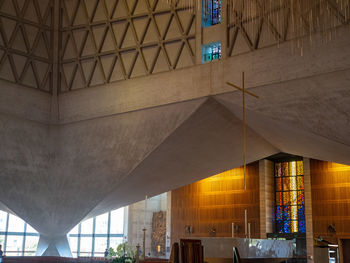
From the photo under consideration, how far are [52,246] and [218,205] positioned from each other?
24.9ft

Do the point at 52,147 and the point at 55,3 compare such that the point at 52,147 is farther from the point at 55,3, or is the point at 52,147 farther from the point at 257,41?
the point at 257,41

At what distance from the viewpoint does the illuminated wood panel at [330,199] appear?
18.6m

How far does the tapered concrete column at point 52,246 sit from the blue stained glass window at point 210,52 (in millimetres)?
9979

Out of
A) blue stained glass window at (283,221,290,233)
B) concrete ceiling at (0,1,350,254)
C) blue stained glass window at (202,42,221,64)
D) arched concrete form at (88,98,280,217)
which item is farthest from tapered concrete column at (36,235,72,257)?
blue stained glass window at (202,42,221,64)

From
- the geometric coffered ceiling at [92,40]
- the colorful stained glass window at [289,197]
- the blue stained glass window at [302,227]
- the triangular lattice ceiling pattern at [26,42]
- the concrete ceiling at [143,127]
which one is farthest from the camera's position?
the colorful stained glass window at [289,197]

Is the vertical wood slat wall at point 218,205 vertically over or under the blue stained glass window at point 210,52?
under

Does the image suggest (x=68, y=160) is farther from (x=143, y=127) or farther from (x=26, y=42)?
(x=26, y=42)

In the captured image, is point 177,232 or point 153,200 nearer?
point 177,232

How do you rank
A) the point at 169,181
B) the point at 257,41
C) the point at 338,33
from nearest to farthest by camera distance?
the point at 338,33 < the point at 257,41 < the point at 169,181

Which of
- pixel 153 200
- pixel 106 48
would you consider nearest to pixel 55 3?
pixel 106 48

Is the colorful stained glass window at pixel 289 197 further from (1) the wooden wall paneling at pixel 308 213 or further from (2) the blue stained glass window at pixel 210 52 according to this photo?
(2) the blue stained glass window at pixel 210 52

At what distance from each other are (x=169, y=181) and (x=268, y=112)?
624 centimetres

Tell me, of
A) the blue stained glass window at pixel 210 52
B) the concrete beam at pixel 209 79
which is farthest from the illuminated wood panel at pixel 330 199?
the concrete beam at pixel 209 79

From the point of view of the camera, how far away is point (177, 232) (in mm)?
23141
